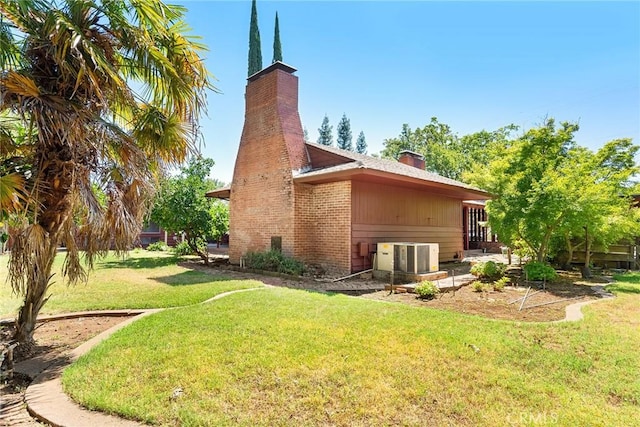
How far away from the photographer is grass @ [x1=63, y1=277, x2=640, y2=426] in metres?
2.94

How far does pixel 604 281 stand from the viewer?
9703 millimetres

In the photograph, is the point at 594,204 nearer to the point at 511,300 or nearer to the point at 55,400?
the point at 511,300

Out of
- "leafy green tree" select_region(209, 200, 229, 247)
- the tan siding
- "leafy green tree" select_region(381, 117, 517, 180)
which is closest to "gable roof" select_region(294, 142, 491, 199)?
the tan siding

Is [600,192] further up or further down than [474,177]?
further down

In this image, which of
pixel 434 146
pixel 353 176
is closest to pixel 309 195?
pixel 353 176

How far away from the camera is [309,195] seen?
1173 cm

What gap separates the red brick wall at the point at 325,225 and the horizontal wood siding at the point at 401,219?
0.27 metres

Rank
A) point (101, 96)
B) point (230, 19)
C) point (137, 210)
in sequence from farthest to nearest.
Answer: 1. point (230, 19)
2. point (137, 210)
3. point (101, 96)

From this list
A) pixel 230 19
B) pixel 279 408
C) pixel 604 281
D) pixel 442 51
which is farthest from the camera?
pixel 442 51

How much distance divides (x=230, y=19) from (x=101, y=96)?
835 centimetres

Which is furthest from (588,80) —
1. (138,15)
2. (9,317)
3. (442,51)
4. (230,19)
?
(9,317)

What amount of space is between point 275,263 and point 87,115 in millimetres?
7677

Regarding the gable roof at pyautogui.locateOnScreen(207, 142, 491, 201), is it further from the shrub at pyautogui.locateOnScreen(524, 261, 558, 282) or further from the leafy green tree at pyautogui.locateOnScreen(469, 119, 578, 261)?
the shrub at pyautogui.locateOnScreen(524, 261, 558, 282)

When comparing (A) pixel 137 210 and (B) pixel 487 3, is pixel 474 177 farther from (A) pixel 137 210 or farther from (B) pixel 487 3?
(A) pixel 137 210
